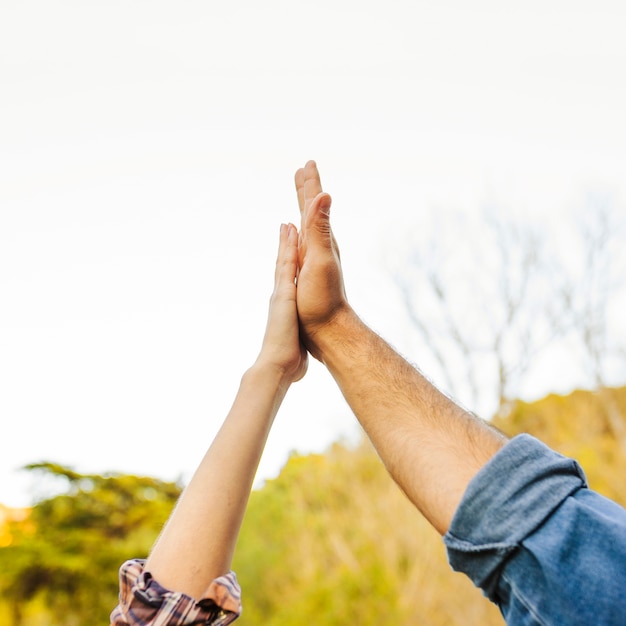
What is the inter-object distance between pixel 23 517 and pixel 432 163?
23.1 feet

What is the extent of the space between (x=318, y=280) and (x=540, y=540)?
0.81 metres

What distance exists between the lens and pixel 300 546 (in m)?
5.57

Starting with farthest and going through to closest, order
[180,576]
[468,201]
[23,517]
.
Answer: [468,201], [23,517], [180,576]

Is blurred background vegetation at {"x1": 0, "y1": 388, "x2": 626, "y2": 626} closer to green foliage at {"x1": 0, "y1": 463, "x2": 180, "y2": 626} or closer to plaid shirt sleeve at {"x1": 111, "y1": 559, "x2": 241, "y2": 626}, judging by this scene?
green foliage at {"x1": 0, "y1": 463, "x2": 180, "y2": 626}

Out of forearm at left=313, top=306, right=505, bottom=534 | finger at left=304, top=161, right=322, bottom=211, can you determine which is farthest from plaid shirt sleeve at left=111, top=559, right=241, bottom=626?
finger at left=304, top=161, right=322, bottom=211

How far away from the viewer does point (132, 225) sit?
8.35 meters

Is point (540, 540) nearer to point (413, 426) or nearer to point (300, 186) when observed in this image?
point (413, 426)

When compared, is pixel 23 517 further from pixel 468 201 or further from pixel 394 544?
pixel 468 201

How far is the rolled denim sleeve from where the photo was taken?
559 millimetres

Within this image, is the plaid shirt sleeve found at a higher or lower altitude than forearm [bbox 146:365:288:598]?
lower

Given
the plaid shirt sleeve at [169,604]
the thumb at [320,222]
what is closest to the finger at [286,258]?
the thumb at [320,222]

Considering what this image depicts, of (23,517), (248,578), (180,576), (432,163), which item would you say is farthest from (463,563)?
(432,163)

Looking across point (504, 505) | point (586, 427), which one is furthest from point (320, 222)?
point (586, 427)

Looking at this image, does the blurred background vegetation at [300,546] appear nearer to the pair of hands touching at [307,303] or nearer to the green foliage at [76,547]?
the green foliage at [76,547]
